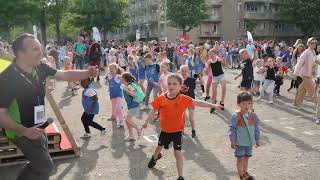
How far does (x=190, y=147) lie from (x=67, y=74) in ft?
12.2

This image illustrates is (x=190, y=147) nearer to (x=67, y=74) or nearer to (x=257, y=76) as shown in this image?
(x=67, y=74)

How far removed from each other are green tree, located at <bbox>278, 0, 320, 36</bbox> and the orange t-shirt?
2199 inches

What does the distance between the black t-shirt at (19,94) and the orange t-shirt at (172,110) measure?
6.82ft

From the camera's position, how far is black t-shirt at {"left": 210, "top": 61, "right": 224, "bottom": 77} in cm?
1180

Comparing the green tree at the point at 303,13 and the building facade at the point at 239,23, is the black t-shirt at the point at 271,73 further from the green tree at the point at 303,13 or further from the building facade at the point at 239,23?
the building facade at the point at 239,23

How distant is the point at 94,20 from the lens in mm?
58438

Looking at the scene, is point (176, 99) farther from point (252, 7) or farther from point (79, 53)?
point (252, 7)

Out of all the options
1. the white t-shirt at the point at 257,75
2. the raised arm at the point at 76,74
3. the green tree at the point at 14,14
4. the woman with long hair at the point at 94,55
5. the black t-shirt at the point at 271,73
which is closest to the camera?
the raised arm at the point at 76,74

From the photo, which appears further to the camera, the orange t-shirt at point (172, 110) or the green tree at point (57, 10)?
the green tree at point (57, 10)

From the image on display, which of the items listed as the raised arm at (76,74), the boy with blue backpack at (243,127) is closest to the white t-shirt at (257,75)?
the boy with blue backpack at (243,127)

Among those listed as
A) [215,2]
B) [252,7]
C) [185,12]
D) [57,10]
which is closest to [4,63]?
[185,12]

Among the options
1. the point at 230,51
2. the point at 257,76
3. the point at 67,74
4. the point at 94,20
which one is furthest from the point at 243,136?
the point at 94,20

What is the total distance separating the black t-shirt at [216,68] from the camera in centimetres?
1180

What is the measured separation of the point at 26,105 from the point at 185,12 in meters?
49.7
